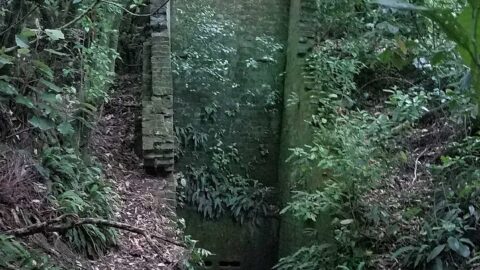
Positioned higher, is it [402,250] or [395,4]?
[395,4]

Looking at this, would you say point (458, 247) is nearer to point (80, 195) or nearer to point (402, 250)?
point (402, 250)

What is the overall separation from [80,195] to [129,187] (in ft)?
4.26

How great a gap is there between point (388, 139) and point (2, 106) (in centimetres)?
385

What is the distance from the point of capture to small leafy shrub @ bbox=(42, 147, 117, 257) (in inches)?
178

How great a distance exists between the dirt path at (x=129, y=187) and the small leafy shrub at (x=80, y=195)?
15cm

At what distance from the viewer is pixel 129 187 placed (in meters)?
6.22

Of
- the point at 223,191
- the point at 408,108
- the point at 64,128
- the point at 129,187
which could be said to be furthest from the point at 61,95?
the point at 223,191

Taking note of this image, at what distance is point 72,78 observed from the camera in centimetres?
568

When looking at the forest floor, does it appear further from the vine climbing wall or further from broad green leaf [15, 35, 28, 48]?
the vine climbing wall

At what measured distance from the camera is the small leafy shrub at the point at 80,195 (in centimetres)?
452

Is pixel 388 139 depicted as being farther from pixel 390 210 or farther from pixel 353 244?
pixel 353 244

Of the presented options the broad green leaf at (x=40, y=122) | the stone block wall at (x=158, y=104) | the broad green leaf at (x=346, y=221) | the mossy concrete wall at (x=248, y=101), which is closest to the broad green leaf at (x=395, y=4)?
Answer: the broad green leaf at (x=40, y=122)

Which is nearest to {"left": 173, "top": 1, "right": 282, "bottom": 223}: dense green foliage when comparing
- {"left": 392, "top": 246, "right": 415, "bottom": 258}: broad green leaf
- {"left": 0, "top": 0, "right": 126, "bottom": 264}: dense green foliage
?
{"left": 0, "top": 0, "right": 126, "bottom": 264}: dense green foliage

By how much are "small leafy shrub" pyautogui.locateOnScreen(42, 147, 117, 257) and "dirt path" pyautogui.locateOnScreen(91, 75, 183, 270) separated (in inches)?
6.0
